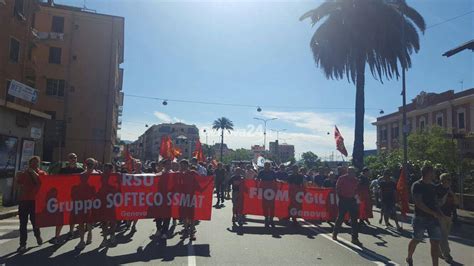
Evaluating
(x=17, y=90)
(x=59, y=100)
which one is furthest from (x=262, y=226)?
(x=59, y=100)

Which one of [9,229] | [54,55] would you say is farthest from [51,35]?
[9,229]

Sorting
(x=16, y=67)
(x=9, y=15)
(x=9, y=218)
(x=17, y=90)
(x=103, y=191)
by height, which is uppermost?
(x=9, y=15)

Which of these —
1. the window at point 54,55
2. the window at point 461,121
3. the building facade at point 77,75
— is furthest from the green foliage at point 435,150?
the window at point 54,55

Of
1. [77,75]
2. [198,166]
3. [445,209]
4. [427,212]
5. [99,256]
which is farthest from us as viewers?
[77,75]

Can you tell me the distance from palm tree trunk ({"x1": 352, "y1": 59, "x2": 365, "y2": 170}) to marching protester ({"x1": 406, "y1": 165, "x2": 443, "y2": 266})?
64.2ft

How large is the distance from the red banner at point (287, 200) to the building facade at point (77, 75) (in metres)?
30.1

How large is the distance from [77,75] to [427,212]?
4155 centimetres

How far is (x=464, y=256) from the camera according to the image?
9.66 m

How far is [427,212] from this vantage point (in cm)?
762

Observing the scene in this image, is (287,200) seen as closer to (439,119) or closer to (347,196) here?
(347,196)

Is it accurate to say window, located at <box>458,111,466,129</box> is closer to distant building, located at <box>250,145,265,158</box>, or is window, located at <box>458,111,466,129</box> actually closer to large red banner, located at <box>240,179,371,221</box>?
distant building, located at <box>250,145,265,158</box>

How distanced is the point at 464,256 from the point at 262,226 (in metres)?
5.66

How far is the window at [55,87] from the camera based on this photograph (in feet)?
136

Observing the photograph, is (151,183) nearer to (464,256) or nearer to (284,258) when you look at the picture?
(284,258)
